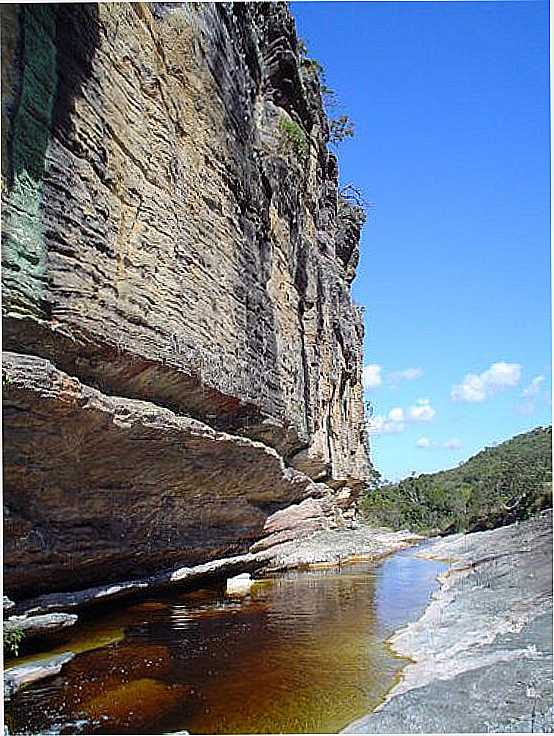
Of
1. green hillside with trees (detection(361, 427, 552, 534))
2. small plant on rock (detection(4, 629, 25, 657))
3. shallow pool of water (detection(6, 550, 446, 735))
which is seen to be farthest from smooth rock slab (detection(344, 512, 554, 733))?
green hillside with trees (detection(361, 427, 552, 534))

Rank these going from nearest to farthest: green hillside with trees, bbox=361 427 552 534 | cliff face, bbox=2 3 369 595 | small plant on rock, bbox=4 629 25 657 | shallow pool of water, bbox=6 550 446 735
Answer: shallow pool of water, bbox=6 550 446 735
cliff face, bbox=2 3 369 595
small plant on rock, bbox=4 629 25 657
green hillside with trees, bbox=361 427 552 534

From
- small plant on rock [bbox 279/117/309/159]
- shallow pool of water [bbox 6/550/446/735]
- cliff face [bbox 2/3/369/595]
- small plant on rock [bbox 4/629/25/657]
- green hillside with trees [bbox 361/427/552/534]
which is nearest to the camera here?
shallow pool of water [bbox 6/550/446/735]

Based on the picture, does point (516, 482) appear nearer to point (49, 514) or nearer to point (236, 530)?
point (236, 530)

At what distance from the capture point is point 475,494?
179ft

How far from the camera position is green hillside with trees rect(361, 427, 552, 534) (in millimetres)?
33969

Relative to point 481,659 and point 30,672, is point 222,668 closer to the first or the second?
point 30,672

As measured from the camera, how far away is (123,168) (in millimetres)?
8930

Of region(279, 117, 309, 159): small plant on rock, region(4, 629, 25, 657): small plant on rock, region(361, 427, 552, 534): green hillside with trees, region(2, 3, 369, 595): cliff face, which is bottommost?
region(361, 427, 552, 534): green hillside with trees

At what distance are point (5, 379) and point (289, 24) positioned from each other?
53.8 ft

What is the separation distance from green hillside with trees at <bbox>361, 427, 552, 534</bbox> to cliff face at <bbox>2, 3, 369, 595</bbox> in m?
18.1

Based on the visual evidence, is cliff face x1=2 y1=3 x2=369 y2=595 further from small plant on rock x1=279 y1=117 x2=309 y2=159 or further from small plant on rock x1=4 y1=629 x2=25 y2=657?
small plant on rock x1=4 y1=629 x2=25 y2=657

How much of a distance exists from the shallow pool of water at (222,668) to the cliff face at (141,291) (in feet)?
4.59

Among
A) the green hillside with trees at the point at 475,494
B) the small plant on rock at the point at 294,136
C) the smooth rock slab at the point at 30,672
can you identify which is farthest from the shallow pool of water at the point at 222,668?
the green hillside with trees at the point at 475,494

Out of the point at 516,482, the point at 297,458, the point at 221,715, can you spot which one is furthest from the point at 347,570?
the point at 516,482
